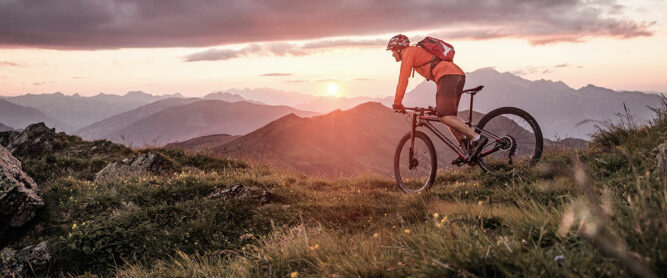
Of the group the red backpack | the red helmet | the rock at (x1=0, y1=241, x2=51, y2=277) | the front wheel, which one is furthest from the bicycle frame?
the rock at (x1=0, y1=241, x2=51, y2=277)

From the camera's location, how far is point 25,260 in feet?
18.3

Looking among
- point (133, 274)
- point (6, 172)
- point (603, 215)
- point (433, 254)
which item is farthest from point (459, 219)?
point (6, 172)

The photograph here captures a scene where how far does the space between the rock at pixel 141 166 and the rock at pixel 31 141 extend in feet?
13.3

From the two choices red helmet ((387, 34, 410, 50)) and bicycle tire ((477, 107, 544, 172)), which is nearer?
bicycle tire ((477, 107, 544, 172))

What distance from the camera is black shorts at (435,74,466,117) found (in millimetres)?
6891

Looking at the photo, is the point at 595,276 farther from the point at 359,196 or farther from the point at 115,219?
the point at 115,219

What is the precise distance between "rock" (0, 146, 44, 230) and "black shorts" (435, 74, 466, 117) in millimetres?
8000

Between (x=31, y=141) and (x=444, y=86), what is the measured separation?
48.3 feet

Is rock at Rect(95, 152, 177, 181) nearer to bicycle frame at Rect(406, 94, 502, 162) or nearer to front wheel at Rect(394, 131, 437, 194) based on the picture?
front wheel at Rect(394, 131, 437, 194)

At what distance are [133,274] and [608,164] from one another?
7128 mm

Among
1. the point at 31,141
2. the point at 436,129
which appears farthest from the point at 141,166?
the point at 436,129

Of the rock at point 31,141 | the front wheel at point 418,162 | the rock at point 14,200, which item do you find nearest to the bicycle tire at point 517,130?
the front wheel at point 418,162

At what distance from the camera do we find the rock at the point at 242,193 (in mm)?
7219

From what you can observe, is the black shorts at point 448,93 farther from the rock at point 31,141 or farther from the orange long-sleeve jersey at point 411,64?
the rock at point 31,141
